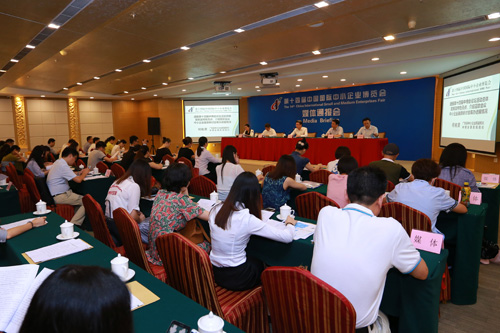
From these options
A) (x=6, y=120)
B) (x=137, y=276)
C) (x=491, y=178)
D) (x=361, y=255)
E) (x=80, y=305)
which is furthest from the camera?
(x=6, y=120)

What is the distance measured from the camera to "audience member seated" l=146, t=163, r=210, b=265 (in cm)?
221

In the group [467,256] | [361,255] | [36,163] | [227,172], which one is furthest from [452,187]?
[36,163]

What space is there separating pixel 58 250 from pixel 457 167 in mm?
3618

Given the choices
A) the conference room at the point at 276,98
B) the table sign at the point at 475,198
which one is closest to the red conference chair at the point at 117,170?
the conference room at the point at 276,98

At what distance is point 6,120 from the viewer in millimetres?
12055

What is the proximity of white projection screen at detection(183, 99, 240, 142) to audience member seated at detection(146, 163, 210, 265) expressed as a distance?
493 inches

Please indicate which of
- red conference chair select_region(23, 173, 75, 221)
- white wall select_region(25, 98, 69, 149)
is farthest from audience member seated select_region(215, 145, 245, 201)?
white wall select_region(25, 98, 69, 149)

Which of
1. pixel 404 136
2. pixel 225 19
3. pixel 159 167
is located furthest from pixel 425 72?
pixel 159 167

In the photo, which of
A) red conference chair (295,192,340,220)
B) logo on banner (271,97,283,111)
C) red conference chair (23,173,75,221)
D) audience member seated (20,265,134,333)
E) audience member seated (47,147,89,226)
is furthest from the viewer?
logo on banner (271,97,283,111)

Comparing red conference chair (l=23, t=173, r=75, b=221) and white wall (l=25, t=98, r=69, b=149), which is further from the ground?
white wall (l=25, t=98, r=69, b=149)

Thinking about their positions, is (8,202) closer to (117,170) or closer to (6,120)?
(117,170)

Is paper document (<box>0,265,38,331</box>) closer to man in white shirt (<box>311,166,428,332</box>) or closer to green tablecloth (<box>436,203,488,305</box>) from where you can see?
man in white shirt (<box>311,166,428,332</box>)

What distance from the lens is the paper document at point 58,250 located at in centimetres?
169

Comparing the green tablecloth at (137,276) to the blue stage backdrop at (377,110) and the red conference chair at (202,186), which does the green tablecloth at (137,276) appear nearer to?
the red conference chair at (202,186)
